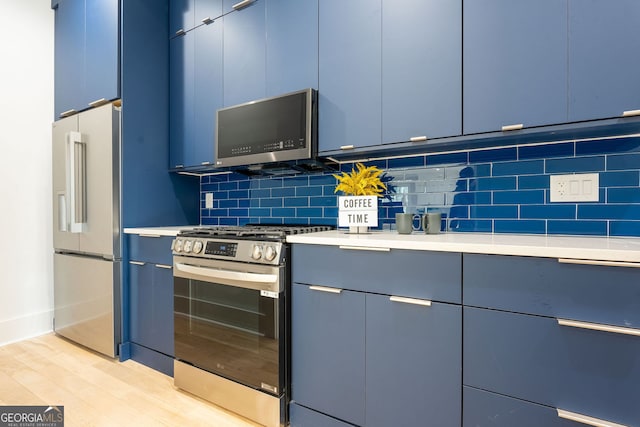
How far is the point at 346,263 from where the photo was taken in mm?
1495

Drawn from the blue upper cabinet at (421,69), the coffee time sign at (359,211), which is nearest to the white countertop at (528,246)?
the coffee time sign at (359,211)

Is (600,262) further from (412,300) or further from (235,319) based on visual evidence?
(235,319)

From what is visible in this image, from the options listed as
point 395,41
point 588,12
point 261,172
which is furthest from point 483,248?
point 261,172

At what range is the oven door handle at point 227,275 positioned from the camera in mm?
1631

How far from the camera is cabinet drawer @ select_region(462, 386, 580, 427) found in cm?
111

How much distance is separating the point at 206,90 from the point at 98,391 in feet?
6.85

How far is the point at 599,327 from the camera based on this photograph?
1.03 metres

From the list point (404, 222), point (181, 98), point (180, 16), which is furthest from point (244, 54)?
point (404, 222)

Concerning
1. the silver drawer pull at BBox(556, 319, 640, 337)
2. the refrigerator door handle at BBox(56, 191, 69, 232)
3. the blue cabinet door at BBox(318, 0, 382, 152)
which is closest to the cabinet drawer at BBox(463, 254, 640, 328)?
the silver drawer pull at BBox(556, 319, 640, 337)

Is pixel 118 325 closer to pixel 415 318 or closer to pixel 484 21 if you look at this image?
pixel 415 318

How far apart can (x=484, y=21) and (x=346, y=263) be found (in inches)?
49.1

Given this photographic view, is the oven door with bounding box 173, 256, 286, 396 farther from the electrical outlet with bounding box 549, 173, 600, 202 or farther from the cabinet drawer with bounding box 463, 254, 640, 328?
the electrical outlet with bounding box 549, 173, 600, 202

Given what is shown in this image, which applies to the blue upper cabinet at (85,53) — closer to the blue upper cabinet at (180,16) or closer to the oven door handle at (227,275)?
the blue upper cabinet at (180,16)

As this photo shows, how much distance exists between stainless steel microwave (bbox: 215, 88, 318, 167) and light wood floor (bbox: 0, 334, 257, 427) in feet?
4.77
